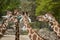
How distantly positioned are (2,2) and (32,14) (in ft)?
2.52

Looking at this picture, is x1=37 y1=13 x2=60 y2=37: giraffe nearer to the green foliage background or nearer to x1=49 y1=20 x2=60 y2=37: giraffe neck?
x1=49 y1=20 x2=60 y2=37: giraffe neck

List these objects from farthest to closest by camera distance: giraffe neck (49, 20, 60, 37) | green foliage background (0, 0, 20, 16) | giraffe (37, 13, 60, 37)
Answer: green foliage background (0, 0, 20, 16) < giraffe neck (49, 20, 60, 37) < giraffe (37, 13, 60, 37)

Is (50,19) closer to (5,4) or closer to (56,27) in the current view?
(56,27)

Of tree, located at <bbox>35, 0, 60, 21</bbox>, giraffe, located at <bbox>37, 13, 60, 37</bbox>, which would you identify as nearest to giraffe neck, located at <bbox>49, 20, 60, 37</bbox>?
giraffe, located at <bbox>37, 13, 60, 37</bbox>

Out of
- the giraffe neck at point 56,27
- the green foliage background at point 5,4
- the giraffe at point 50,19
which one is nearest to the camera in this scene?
the giraffe at point 50,19

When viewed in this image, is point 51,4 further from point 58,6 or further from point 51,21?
point 51,21

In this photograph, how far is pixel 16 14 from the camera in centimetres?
263

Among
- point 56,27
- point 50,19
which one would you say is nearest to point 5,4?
point 56,27

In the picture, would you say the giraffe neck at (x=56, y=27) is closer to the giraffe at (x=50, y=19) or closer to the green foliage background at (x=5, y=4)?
the giraffe at (x=50, y=19)

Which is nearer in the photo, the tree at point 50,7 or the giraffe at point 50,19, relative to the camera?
the giraffe at point 50,19

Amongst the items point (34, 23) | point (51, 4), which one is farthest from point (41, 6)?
point (34, 23)

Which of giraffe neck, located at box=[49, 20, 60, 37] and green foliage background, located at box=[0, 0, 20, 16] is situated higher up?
green foliage background, located at box=[0, 0, 20, 16]

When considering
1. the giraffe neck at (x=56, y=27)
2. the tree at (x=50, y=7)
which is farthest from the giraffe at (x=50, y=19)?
the tree at (x=50, y=7)

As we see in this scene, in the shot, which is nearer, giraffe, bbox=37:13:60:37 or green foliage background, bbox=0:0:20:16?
giraffe, bbox=37:13:60:37
